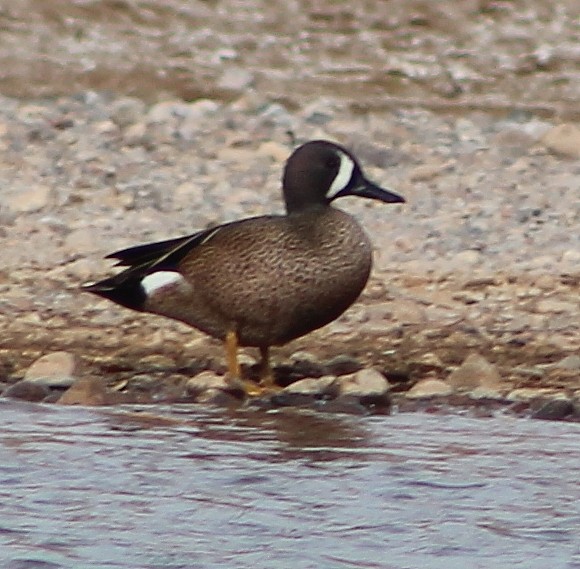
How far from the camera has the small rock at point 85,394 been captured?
6.58 metres

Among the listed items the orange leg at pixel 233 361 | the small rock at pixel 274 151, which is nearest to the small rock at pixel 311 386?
the orange leg at pixel 233 361

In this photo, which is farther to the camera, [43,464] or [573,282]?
[573,282]

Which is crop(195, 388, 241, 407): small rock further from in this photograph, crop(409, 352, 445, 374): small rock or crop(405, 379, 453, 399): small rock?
crop(409, 352, 445, 374): small rock

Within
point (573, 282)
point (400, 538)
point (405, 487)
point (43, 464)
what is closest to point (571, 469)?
point (405, 487)

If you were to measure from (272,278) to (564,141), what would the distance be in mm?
4451

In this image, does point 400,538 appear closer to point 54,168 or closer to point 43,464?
point 43,464

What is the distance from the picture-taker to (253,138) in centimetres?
1134

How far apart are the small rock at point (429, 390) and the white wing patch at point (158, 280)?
36.3 inches

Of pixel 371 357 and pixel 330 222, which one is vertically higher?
pixel 330 222

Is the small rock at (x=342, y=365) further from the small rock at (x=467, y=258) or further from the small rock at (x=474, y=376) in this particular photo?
the small rock at (x=467, y=258)

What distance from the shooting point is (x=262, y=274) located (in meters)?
6.92

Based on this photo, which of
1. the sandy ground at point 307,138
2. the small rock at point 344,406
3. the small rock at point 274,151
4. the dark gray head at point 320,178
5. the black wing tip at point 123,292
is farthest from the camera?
the small rock at point 274,151

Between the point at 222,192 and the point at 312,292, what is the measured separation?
3.17 m

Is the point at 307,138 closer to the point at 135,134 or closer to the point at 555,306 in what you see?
the point at 135,134
